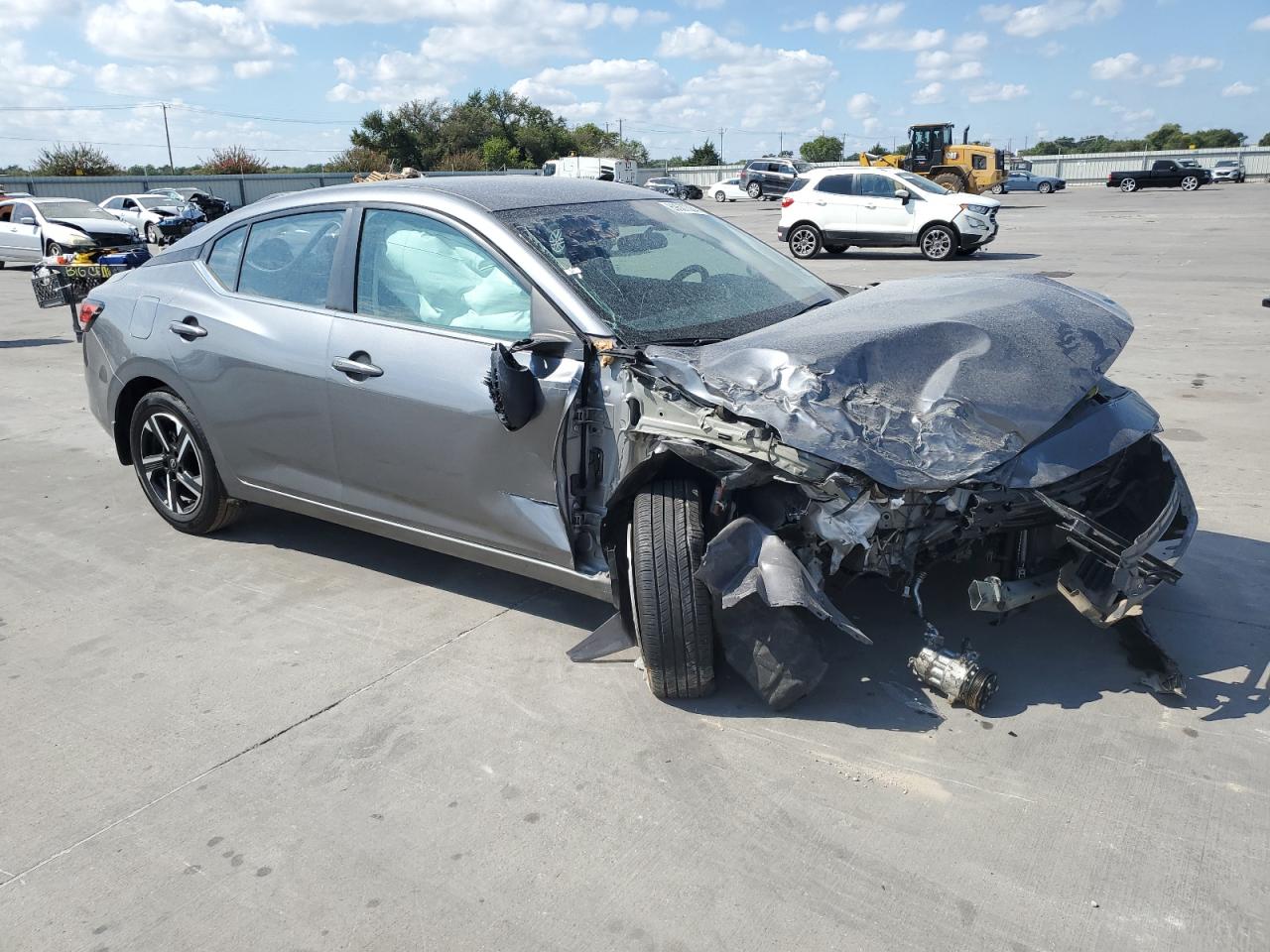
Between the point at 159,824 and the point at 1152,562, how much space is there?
10.7 ft

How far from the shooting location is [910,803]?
3018 millimetres

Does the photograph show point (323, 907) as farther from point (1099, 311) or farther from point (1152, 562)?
point (1099, 311)

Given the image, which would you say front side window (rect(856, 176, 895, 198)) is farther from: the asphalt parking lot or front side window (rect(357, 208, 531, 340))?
front side window (rect(357, 208, 531, 340))

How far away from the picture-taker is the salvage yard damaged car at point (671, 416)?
322 cm

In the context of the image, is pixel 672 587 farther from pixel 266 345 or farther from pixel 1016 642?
pixel 266 345

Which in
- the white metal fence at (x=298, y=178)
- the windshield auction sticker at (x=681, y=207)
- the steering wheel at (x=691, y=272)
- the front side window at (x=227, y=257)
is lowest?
the steering wheel at (x=691, y=272)

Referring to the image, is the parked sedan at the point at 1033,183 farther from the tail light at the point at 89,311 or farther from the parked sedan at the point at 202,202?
the tail light at the point at 89,311

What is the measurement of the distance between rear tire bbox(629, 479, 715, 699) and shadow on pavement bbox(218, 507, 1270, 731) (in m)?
0.21

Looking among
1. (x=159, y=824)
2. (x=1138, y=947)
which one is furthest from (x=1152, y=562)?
(x=159, y=824)

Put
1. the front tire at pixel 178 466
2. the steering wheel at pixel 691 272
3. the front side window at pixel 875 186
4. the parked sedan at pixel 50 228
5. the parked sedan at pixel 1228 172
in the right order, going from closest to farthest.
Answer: the steering wheel at pixel 691 272
the front tire at pixel 178 466
the front side window at pixel 875 186
the parked sedan at pixel 50 228
the parked sedan at pixel 1228 172

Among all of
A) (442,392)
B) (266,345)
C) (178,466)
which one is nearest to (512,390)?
(442,392)

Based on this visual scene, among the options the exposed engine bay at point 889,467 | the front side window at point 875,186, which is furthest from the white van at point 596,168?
the exposed engine bay at point 889,467

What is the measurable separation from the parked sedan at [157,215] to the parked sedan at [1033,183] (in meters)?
38.8

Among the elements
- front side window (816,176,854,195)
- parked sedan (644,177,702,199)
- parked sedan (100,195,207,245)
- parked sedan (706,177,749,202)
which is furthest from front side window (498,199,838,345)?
parked sedan (706,177,749,202)
